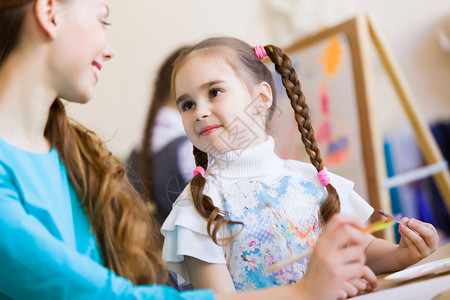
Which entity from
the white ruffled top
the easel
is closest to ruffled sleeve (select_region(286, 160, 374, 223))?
the white ruffled top

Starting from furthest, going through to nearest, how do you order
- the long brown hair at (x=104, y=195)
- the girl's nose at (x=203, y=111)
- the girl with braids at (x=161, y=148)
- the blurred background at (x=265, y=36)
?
the blurred background at (x=265, y=36) < the girl with braids at (x=161, y=148) < the girl's nose at (x=203, y=111) < the long brown hair at (x=104, y=195)

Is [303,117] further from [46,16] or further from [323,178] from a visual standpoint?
[46,16]

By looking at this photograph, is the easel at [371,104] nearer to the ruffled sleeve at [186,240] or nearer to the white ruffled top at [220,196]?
the white ruffled top at [220,196]

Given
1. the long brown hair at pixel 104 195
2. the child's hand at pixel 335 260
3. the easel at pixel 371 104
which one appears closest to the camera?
the child's hand at pixel 335 260

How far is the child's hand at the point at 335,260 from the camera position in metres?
0.52

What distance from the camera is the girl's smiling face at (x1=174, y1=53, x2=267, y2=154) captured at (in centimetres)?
76

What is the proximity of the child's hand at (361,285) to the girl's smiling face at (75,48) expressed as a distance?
42 centimetres

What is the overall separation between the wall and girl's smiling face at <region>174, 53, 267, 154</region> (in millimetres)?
397

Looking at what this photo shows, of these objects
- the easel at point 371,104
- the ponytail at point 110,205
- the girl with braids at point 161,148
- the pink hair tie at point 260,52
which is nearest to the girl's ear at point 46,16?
the ponytail at point 110,205

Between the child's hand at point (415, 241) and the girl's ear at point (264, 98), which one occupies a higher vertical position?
the girl's ear at point (264, 98)

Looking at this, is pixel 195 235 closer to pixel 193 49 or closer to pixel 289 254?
pixel 289 254

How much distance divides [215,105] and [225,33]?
16.4 inches

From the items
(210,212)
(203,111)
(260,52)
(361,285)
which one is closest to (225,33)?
(260,52)

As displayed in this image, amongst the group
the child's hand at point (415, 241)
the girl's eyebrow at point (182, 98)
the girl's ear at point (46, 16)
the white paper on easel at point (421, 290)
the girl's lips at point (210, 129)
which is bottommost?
the child's hand at point (415, 241)
